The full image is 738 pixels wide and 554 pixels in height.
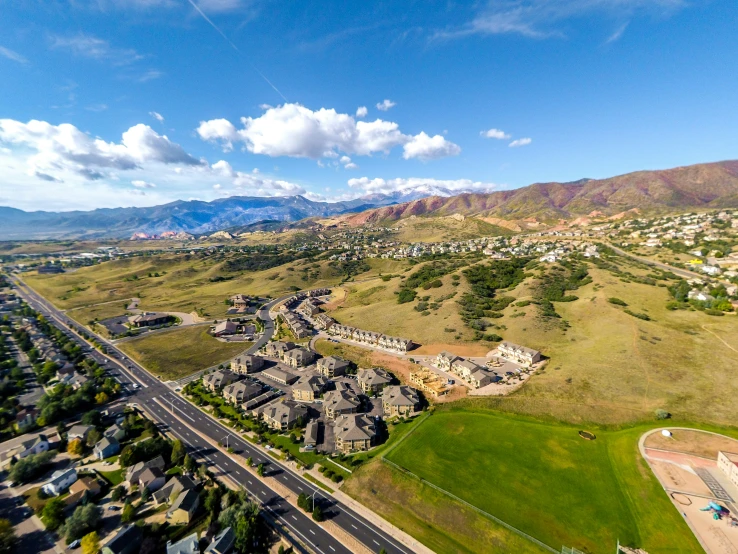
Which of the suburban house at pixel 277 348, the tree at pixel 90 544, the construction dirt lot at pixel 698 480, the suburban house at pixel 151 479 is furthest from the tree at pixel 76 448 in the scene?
the construction dirt lot at pixel 698 480

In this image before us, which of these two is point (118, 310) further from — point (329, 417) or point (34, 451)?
point (329, 417)

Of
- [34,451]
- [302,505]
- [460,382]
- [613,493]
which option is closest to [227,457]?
[302,505]

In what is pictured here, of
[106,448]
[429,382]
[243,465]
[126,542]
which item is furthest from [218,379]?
[429,382]

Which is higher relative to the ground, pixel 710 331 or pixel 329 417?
pixel 710 331

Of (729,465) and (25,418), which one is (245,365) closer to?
(25,418)

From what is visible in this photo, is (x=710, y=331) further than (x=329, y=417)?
Yes

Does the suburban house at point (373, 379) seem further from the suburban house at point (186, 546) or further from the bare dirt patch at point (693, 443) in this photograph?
the bare dirt patch at point (693, 443)

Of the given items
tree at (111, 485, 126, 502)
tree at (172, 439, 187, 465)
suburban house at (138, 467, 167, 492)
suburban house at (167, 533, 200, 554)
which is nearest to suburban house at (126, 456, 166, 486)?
suburban house at (138, 467, 167, 492)
